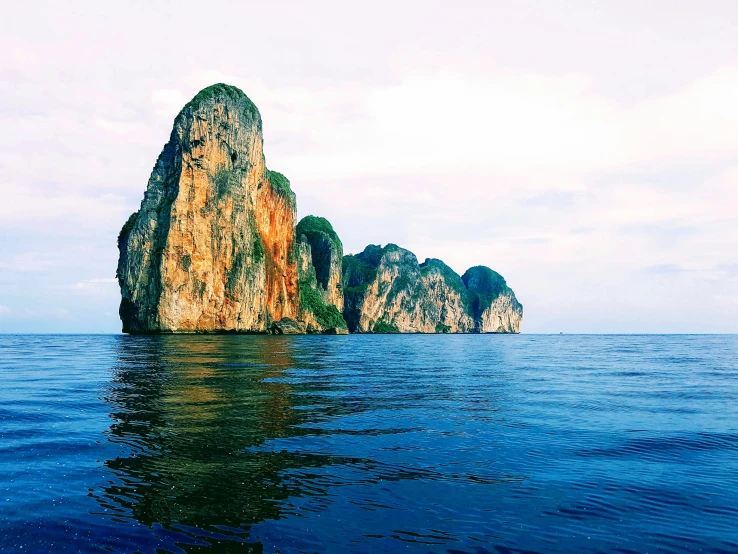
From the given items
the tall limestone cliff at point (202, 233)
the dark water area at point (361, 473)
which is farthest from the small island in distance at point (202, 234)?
the dark water area at point (361, 473)

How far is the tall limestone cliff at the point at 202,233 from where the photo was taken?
5531 inches

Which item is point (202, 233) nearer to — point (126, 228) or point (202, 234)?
point (202, 234)

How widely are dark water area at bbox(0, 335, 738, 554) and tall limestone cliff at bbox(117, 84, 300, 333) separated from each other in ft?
396

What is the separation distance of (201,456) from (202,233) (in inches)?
5559

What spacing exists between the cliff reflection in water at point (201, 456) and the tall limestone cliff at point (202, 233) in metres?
121

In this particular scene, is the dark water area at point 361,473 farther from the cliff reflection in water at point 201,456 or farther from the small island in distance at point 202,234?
the small island in distance at point 202,234

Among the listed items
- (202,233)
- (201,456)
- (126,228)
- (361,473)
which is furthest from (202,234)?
(361,473)

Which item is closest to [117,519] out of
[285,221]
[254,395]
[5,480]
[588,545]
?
[5,480]

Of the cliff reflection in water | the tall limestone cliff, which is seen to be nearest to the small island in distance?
the tall limestone cliff

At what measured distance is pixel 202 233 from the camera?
480 ft

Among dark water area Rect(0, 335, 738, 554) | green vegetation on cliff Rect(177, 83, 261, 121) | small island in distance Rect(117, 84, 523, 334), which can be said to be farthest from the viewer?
green vegetation on cliff Rect(177, 83, 261, 121)

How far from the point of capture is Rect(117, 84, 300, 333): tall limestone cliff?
140500mm

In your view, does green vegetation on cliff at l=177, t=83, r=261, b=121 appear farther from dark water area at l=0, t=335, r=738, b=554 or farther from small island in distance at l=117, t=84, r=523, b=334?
dark water area at l=0, t=335, r=738, b=554

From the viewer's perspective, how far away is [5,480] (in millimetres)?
11773
